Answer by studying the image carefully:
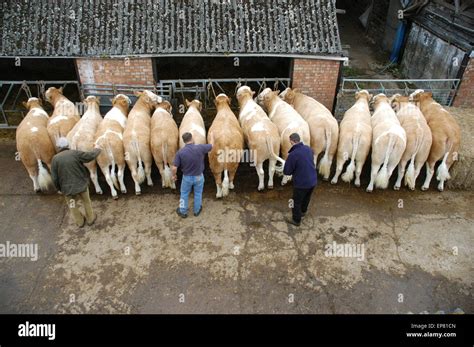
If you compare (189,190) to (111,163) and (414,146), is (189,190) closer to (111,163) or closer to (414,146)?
(111,163)

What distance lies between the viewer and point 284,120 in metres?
8.56

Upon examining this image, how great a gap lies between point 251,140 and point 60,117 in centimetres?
432

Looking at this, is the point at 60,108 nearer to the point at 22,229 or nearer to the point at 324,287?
the point at 22,229

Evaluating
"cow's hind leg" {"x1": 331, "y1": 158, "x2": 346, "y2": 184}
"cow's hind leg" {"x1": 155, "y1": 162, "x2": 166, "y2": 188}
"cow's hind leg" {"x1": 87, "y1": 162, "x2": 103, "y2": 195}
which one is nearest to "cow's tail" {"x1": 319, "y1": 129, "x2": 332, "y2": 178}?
"cow's hind leg" {"x1": 331, "y1": 158, "x2": 346, "y2": 184}

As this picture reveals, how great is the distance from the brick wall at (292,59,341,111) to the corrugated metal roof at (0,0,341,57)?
0.32 m

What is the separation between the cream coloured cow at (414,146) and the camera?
796 cm

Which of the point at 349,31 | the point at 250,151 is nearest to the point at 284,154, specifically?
the point at 250,151

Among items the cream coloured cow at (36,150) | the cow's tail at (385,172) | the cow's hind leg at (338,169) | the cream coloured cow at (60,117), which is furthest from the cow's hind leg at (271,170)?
the cream coloured cow at (36,150)

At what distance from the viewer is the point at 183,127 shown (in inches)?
328

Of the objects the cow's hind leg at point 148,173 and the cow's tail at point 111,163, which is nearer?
the cow's tail at point 111,163

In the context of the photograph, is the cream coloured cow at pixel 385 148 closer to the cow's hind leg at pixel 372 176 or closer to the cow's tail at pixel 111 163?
the cow's hind leg at pixel 372 176

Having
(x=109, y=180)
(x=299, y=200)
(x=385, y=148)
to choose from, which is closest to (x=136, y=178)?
(x=109, y=180)

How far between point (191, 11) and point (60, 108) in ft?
13.2

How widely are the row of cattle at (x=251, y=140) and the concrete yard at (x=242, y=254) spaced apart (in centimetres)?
49
